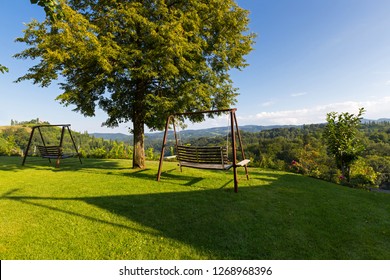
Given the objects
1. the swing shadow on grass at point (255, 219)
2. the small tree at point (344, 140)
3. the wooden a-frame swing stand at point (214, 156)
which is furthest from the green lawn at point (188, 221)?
the small tree at point (344, 140)

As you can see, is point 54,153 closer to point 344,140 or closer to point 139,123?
point 139,123

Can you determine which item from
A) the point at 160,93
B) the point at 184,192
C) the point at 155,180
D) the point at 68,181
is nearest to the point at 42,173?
the point at 68,181

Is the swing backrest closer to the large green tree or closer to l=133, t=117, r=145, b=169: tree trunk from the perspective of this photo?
the large green tree

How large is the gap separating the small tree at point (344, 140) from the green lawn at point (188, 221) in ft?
7.89

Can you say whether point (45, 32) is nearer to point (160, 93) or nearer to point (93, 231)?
point (160, 93)

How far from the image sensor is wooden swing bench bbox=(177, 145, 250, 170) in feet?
22.6

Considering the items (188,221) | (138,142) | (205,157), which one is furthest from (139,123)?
(188,221)

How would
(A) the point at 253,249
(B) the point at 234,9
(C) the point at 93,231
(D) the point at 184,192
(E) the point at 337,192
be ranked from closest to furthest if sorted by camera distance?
(A) the point at 253,249 → (C) the point at 93,231 → (D) the point at 184,192 → (E) the point at 337,192 → (B) the point at 234,9

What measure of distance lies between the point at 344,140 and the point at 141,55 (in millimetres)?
9030

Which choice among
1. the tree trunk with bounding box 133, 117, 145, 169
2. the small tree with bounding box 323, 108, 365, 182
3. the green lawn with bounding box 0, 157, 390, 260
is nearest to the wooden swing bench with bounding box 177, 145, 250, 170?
the green lawn with bounding box 0, 157, 390, 260

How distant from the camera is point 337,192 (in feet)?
22.7

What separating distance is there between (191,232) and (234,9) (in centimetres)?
981

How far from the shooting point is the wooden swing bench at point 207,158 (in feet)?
22.6

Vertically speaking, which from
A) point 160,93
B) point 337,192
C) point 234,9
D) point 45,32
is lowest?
point 337,192
